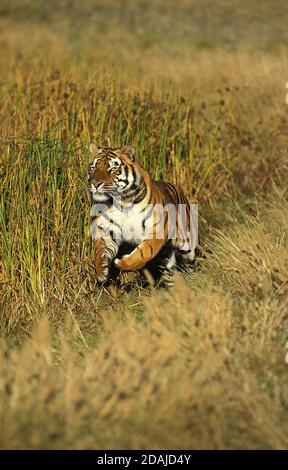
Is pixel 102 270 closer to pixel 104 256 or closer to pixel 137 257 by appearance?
pixel 104 256

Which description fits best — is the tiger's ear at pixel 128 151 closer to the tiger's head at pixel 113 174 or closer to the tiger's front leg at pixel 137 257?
the tiger's head at pixel 113 174

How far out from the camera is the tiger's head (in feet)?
18.4

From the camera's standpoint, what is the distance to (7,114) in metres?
7.58

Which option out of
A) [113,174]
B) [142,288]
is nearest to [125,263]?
[142,288]

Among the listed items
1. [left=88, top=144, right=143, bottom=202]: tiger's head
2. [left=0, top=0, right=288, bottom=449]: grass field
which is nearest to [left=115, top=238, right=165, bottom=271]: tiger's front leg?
[left=0, top=0, right=288, bottom=449]: grass field

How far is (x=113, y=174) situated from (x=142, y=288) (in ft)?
2.55

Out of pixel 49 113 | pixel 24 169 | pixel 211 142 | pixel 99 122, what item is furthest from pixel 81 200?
pixel 211 142

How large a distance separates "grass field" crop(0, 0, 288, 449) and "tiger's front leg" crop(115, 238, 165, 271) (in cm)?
23

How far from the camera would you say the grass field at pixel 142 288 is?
3.87 m

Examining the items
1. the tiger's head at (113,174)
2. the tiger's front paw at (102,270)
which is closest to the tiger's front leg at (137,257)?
the tiger's front paw at (102,270)

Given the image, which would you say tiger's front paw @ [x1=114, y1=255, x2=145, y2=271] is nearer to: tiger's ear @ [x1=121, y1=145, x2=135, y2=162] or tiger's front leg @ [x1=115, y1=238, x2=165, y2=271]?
tiger's front leg @ [x1=115, y1=238, x2=165, y2=271]

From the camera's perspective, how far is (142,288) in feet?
19.2

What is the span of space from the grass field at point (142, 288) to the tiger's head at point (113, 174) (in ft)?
1.36
